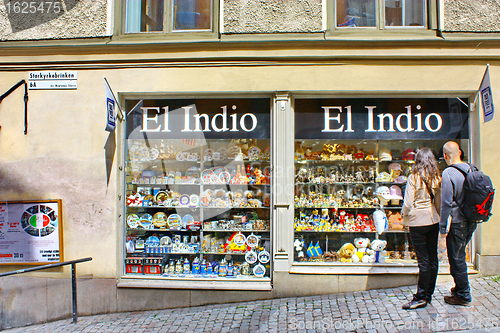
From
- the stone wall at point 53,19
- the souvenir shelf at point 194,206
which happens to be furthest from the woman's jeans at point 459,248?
the stone wall at point 53,19

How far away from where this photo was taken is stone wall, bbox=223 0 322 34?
539 cm

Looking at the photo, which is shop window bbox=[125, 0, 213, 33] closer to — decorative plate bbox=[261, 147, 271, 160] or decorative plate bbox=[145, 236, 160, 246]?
decorative plate bbox=[261, 147, 271, 160]

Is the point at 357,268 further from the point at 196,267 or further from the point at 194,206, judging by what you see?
the point at 194,206

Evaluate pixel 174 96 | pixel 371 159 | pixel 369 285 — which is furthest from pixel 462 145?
pixel 174 96

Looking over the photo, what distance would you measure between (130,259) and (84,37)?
3.85 meters

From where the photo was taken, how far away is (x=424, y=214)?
13.1 ft

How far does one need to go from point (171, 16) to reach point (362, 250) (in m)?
5.16

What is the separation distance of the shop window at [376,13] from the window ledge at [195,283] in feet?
14.6

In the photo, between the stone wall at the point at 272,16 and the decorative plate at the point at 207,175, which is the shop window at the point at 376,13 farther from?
the decorative plate at the point at 207,175

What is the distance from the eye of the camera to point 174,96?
5680 mm

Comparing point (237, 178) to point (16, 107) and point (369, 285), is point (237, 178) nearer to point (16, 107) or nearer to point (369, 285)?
point (369, 285)

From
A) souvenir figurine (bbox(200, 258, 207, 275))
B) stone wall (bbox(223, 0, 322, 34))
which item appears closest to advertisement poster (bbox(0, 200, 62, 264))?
souvenir figurine (bbox(200, 258, 207, 275))

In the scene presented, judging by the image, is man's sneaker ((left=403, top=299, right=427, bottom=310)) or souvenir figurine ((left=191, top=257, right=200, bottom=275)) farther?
souvenir figurine ((left=191, top=257, right=200, bottom=275))

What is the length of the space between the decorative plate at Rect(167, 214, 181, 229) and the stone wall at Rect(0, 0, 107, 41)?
10.9 feet
